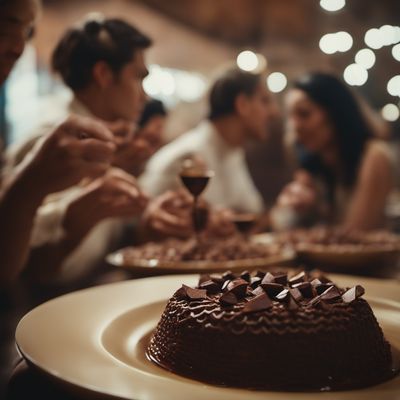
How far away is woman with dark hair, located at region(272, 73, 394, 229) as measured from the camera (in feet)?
14.7

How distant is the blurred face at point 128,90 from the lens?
9.45 ft

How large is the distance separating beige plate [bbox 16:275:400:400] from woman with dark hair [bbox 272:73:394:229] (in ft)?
9.90

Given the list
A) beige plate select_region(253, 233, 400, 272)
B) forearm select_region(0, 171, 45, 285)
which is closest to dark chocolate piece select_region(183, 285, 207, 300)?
forearm select_region(0, 171, 45, 285)

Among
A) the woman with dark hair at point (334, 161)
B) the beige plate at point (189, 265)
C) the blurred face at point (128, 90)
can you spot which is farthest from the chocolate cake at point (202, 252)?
the woman with dark hair at point (334, 161)

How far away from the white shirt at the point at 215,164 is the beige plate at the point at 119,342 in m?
2.79

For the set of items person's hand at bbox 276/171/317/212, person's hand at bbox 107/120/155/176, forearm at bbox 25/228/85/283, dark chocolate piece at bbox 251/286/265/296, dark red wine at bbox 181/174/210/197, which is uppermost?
person's hand at bbox 107/120/155/176

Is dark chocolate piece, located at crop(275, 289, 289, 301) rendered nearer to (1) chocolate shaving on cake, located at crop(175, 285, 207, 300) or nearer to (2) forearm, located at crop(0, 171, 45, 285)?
(1) chocolate shaving on cake, located at crop(175, 285, 207, 300)

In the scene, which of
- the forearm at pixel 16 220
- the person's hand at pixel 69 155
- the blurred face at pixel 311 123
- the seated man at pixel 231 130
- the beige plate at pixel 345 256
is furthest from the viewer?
the seated man at pixel 231 130

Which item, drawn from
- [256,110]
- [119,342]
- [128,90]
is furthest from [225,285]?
[256,110]

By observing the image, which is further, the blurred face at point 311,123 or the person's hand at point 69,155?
the blurred face at point 311,123

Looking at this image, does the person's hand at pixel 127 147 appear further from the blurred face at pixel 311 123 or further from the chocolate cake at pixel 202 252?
the blurred face at pixel 311 123

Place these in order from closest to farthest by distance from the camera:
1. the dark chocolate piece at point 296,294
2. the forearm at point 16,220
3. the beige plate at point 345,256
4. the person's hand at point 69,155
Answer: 1. the dark chocolate piece at point 296,294
2. the person's hand at point 69,155
3. the forearm at point 16,220
4. the beige plate at point 345,256

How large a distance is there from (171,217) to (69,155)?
1.26 meters

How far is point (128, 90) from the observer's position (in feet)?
9.61
